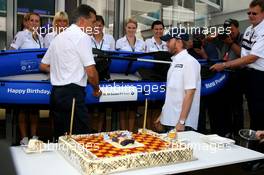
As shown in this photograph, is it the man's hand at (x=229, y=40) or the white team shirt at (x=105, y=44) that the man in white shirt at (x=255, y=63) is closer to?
the man's hand at (x=229, y=40)

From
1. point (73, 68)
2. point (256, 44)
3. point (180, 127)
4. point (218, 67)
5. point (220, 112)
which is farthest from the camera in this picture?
point (220, 112)

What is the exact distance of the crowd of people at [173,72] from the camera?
2391 millimetres

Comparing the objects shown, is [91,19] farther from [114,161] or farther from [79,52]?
[114,161]

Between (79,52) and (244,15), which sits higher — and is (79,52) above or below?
below

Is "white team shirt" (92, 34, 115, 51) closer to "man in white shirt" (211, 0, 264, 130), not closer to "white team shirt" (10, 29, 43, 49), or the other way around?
"white team shirt" (10, 29, 43, 49)

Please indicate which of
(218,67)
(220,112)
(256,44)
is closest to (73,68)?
(256,44)

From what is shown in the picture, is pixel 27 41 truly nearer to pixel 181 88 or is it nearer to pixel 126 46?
pixel 126 46

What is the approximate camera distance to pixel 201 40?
4.13 meters

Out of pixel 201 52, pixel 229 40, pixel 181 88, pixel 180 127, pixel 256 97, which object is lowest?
pixel 180 127

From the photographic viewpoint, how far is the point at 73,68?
2402mm

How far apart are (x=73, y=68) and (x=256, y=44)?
1573 millimetres

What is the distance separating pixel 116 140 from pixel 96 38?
263 centimetres

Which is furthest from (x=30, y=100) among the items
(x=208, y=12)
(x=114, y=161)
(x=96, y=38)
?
(x=208, y=12)

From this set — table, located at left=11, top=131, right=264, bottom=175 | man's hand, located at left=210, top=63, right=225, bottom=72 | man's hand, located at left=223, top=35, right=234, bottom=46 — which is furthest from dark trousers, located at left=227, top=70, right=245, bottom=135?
table, located at left=11, top=131, right=264, bottom=175
